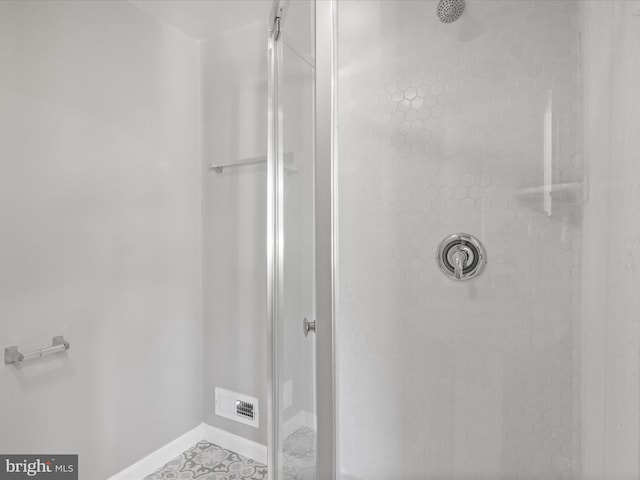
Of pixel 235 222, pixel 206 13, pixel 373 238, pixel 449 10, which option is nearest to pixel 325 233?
pixel 373 238

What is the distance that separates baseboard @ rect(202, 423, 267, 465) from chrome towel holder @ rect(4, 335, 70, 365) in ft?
3.12

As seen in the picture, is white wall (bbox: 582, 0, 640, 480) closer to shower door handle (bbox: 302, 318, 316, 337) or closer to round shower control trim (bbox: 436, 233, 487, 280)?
round shower control trim (bbox: 436, 233, 487, 280)

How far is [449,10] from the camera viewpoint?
94 centimetres

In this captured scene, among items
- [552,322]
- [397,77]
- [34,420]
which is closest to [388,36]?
[397,77]

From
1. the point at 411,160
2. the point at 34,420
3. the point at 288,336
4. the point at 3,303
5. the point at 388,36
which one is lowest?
the point at 34,420

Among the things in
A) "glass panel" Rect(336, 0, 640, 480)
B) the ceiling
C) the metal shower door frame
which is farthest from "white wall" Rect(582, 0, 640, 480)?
the ceiling

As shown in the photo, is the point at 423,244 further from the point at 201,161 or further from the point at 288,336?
the point at 201,161

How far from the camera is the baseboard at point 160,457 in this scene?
64.1 inches

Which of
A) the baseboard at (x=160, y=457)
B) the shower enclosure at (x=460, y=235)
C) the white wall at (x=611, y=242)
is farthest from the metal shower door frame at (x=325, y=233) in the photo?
the baseboard at (x=160, y=457)

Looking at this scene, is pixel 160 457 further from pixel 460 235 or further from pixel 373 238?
pixel 460 235

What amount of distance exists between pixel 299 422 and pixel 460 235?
2.30ft

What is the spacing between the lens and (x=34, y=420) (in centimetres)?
131

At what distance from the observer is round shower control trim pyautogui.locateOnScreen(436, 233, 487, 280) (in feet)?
2.84

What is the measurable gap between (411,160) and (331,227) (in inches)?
14.0
